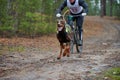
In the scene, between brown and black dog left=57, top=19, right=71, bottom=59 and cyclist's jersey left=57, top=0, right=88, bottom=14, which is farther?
cyclist's jersey left=57, top=0, right=88, bottom=14

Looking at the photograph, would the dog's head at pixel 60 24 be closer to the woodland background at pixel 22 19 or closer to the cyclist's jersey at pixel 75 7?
the cyclist's jersey at pixel 75 7

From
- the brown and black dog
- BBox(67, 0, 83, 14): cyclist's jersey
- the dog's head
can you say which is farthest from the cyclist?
the dog's head

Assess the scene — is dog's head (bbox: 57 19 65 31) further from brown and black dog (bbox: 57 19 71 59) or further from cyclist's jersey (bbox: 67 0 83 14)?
cyclist's jersey (bbox: 67 0 83 14)

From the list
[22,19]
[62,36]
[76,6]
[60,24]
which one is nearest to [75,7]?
[76,6]

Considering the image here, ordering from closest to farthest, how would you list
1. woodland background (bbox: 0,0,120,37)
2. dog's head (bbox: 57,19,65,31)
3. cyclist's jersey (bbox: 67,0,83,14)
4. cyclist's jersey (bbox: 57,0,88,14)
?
dog's head (bbox: 57,19,65,31), cyclist's jersey (bbox: 57,0,88,14), cyclist's jersey (bbox: 67,0,83,14), woodland background (bbox: 0,0,120,37)

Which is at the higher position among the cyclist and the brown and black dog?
the cyclist

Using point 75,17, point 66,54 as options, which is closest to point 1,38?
point 75,17

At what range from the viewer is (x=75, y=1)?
10.6 m

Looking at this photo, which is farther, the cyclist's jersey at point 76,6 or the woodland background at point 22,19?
the woodland background at point 22,19

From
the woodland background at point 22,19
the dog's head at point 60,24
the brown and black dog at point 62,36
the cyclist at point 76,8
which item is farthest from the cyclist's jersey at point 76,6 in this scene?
the woodland background at point 22,19

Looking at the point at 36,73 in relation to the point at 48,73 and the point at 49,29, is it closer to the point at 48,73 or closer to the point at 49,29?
the point at 48,73

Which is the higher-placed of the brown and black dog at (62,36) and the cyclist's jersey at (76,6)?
the cyclist's jersey at (76,6)

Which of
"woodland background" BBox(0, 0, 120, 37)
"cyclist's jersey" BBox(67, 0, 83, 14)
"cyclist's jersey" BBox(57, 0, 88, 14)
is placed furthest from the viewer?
"woodland background" BBox(0, 0, 120, 37)

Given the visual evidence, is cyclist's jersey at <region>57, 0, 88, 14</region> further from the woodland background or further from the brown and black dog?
the woodland background
